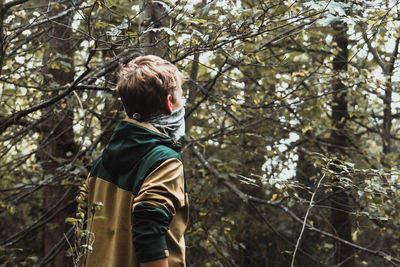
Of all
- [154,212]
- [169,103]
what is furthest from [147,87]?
[154,212]

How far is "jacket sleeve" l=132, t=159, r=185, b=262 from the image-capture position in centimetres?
153

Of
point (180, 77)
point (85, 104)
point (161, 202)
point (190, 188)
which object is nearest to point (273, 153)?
point (190, 188)

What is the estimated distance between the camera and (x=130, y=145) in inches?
68.7

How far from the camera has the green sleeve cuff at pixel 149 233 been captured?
1.53 m

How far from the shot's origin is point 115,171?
1816 millimetres

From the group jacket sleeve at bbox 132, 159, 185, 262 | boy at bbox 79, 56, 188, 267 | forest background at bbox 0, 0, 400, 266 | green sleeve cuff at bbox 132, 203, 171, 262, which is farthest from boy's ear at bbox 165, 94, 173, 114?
forest background at bbox 0, 0, 400, 266

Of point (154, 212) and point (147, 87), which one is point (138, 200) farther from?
point (147, 87)

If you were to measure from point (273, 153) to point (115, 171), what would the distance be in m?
2.66

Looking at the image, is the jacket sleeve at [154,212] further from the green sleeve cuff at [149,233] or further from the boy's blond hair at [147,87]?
the boy's blond hair at [147,87]

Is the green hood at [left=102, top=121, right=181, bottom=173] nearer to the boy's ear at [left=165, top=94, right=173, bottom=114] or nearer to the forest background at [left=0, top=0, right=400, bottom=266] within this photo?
the boy's ear at [left=165, top=94, right=173, bottom=114]

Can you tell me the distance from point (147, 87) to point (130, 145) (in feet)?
0.89

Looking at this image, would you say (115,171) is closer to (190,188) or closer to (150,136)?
(150,136)

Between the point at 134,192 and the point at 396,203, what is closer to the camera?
the point at 134,192

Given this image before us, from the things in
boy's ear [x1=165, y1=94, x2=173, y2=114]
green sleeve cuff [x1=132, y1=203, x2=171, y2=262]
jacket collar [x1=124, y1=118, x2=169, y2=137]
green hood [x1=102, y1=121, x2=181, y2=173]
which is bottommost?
green sleeve cuff [x1=132, y1=203, x2=171, y2=262]
